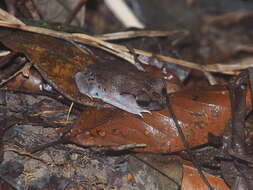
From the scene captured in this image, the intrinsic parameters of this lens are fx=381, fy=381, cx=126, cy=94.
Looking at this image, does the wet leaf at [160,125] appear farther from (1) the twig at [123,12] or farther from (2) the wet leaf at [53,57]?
(1) the twig at [123,12]

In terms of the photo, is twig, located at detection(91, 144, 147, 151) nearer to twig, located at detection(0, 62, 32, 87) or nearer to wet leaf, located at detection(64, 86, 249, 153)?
wet leaf, located at detection(64, 86, 249, 153)

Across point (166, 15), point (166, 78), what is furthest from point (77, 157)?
point (166, 15)

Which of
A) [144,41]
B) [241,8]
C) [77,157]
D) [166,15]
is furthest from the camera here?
[241,8]

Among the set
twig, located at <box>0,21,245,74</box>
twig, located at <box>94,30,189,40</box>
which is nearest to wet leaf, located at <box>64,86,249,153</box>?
twig, located at <box>0,21,245,74</box>

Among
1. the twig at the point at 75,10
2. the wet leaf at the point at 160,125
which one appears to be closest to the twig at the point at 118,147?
the wet leaf at the point at 160,125

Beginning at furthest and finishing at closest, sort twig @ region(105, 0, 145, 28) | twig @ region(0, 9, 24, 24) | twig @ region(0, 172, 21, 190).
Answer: twig @ region(105, 0, 145, 28) → twig @ region(0, 9, 24, 24) → twig @ region(0, 172, 21, 190)

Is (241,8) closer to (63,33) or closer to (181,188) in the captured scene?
(63,33)

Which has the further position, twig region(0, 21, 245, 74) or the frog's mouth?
twig region(0, 21, 245, 74)
